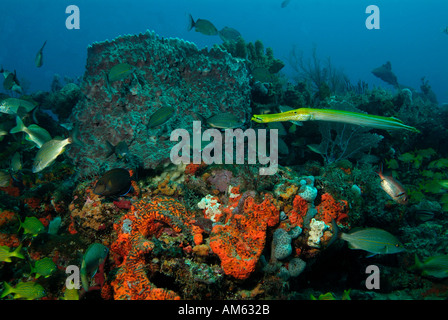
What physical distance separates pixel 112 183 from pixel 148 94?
3.07 m

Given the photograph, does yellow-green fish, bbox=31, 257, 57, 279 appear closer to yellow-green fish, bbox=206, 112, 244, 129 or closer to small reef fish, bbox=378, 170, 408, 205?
yellow-green fish, bbox=206, 112, 244, 129

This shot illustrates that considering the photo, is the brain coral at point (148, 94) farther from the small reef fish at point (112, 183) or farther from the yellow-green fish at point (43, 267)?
the yellow-green fish at point (43, 267)

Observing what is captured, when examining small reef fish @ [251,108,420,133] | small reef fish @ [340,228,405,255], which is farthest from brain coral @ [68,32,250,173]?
small reef fish @ [340,228,405,255]

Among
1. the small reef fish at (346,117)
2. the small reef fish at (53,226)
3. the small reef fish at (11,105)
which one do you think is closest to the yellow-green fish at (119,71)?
the small reef fish at (11,105)

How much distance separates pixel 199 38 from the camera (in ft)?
357

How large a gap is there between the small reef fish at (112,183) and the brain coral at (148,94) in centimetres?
158

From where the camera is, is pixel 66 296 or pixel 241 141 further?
pixel 241 141

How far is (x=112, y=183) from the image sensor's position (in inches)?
117

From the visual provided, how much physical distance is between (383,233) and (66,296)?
13.0ft

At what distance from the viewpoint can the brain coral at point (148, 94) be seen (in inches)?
198

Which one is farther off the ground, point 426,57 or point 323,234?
point 426,57

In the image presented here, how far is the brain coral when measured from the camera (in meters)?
5.03
